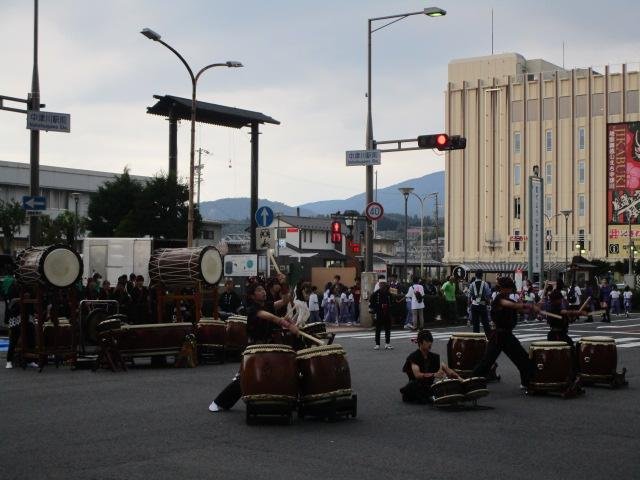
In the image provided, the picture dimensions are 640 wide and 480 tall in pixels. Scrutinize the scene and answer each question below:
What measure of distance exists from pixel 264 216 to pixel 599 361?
14.8 meters

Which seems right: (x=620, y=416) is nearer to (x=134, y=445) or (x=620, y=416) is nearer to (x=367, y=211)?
(x=134, y=445)

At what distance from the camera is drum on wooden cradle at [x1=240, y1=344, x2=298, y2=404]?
1148 cm

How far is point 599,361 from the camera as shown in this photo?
1559 centimetres

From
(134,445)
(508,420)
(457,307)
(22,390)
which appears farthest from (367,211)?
(134,445)

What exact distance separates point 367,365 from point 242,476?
433 inches

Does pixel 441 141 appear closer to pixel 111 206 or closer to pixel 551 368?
pixel 551 368

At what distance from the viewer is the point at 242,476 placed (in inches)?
328

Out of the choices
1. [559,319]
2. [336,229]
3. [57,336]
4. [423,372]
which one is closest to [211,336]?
[57,336]

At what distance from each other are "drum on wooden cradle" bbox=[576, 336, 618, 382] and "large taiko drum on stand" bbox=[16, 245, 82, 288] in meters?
9.85

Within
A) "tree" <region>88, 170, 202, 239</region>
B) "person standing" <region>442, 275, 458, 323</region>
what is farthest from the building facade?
"person standing" <region>442, 275, 458, 323</region>

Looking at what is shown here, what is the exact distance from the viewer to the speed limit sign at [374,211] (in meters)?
31.4

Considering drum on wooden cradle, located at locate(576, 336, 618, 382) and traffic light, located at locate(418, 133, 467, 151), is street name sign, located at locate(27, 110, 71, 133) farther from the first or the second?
drum on wooden cradle, located at locate(576, 336, 618, 382)

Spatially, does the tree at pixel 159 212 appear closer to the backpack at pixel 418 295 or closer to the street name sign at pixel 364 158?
the backpack at pixel 418 295

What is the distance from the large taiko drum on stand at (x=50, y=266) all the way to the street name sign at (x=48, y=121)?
650 cm
